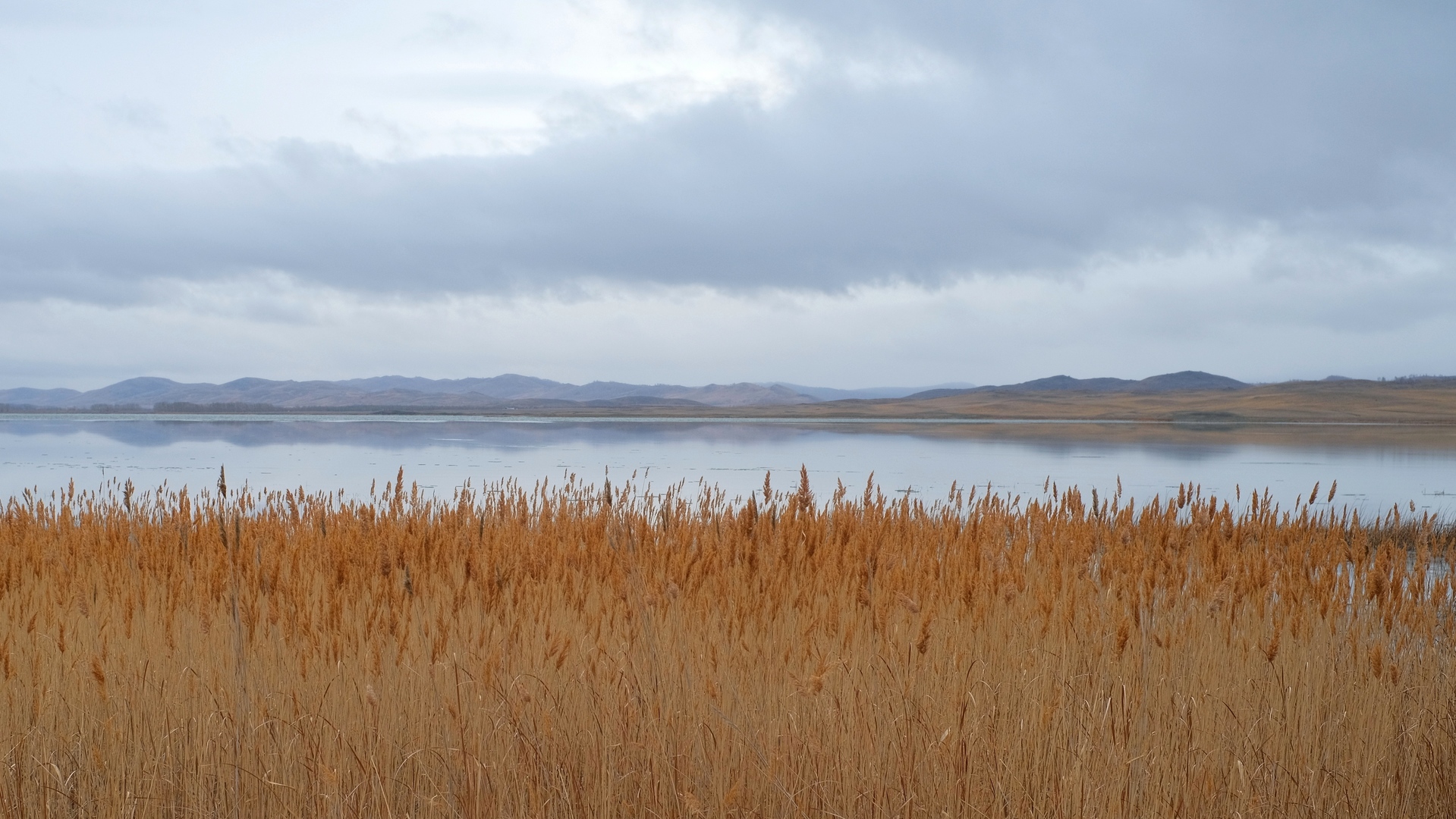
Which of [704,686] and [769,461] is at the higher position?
[704,686]

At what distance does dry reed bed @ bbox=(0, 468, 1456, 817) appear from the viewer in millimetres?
3262

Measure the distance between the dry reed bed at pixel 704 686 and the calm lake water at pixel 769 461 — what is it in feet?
15.7

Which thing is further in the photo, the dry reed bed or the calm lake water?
the calm lake water

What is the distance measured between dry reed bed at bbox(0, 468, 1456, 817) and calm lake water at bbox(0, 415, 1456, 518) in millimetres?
4786

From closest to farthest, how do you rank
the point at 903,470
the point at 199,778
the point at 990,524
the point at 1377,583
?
the point at 199,778
the point at 1377,583
the point at 990,524
the point at 903,470

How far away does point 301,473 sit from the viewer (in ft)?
68.1

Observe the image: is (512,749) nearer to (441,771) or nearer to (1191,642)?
(441,771)

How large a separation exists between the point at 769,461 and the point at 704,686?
21.8m

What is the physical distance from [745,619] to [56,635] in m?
3.43

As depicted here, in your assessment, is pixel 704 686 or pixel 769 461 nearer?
pixel 704 686

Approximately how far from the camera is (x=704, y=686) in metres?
3.89

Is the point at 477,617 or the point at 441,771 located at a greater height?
the point at 477,617

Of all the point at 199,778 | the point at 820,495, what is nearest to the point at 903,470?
the point at 820,495

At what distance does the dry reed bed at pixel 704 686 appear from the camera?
10.7 ft
